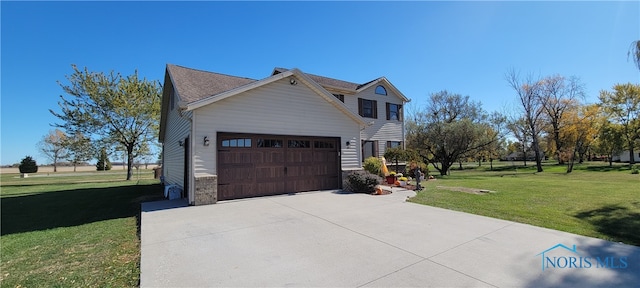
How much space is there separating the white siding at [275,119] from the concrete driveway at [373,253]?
2853 millimetres

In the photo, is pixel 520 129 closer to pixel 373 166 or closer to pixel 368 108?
pixel 368 108

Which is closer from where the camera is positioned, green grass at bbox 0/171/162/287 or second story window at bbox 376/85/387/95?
green grass at bbox 0/171/162/287

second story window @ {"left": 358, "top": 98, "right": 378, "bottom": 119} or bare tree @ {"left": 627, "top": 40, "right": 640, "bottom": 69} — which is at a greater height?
second story window @ {"left": 358, "top": 98, "right": 378, "bottom": 119}

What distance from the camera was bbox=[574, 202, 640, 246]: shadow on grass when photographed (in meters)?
4.71

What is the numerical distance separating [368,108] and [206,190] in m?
13.5

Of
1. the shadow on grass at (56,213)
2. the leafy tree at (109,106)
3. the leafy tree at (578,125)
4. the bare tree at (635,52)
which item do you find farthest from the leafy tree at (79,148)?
the leafy tree at (578,125)

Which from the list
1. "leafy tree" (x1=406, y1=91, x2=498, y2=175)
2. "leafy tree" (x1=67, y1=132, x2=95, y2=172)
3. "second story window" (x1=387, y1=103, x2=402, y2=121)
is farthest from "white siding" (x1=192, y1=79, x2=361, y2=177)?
"leafy tree" (x1=67, y1=132, x2=95, y2=172)

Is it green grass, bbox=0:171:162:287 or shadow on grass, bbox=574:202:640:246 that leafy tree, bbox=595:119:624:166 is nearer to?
shadow on grass, bbox=574:202:640:246

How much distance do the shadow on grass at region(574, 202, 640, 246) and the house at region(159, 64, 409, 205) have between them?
7708 millimetres

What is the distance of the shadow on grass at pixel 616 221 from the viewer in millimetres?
4714

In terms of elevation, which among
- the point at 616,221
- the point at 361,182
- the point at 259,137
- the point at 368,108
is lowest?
the point at 616,221

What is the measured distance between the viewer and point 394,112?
2058 centimetres

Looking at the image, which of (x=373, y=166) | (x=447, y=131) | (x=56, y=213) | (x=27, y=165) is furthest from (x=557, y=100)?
(x=27, y=165)

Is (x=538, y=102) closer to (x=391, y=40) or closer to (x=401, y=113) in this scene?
(x=401, y=113)
